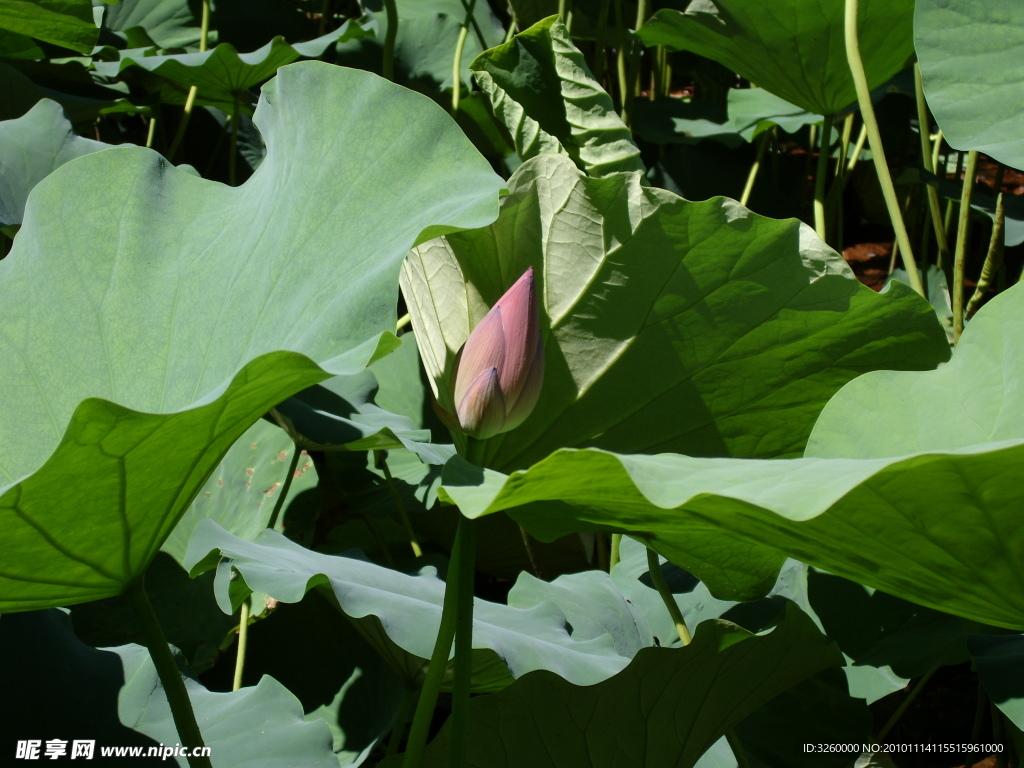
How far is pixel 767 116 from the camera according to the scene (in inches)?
73.4

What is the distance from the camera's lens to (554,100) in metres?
1.04

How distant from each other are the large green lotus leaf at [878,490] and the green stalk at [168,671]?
27 centimetres

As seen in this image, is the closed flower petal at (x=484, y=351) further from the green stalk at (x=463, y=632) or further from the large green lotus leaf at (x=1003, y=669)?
the large green lotus leaf at (x=1003, y=669)

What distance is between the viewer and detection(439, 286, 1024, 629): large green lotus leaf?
43cm

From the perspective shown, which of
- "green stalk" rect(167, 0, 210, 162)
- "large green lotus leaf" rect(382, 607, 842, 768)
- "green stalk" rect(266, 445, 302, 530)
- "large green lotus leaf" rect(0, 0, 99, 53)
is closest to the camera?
"large green lotus leaf" rect(382, 607, 842, 768)

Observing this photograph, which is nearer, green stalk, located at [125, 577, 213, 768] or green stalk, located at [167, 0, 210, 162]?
green stalk, located at [125, 577, 213, 768]

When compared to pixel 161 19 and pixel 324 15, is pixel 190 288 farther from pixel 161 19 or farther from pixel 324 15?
pixel 161 19

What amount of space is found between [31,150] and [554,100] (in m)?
0.78

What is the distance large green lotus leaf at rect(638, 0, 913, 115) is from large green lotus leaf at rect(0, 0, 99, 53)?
104cm

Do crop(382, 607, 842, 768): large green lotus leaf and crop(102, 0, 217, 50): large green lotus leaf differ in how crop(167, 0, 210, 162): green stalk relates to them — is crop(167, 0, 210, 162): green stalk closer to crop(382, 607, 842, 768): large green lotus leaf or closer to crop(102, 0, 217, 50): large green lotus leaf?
crop(102, 0, 217, 50): large green lotus leaf

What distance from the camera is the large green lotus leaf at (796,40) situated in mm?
1411

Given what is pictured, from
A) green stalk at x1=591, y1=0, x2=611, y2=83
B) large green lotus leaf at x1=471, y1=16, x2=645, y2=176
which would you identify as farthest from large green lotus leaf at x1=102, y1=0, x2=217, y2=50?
large green lotus leaf at x1=471, y1=16, x2=645, y2=176

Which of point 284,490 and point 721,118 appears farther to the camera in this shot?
Result: point 721,118

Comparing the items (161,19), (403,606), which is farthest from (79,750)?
(161,19)
